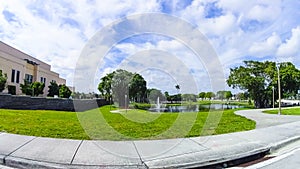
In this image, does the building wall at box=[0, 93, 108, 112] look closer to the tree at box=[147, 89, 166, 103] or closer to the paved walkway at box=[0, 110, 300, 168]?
the tree at box=[147, 89, 166, 103]

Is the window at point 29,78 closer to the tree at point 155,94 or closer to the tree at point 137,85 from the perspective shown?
the tree at point 137,85

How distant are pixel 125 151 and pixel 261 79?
36847 mm

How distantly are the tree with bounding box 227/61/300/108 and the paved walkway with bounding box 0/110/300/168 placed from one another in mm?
33444

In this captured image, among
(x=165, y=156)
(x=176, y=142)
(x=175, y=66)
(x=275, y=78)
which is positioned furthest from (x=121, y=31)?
(x=275, y=78)

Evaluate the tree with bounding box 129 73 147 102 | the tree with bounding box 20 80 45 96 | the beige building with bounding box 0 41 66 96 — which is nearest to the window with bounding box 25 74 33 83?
the beige building with bounding box 0 41 66 96

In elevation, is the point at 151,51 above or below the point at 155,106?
above

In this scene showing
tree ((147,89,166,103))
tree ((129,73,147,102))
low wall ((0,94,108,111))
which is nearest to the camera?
low wall ((0,94,108,111))

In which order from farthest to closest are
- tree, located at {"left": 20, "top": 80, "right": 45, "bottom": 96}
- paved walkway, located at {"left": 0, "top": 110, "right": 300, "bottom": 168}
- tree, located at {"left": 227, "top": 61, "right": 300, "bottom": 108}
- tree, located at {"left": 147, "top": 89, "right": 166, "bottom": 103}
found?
1. tree, located at {"left": 227, "top": 61, "right": 300, "bottom": 108}
2. tree, located at {"left": 20, "top": 80, "right": 45, "bottom": 96}
3. tree, located at {"left": 147, "top": 89, "right": 166, "bottom": 103}
4. paved walkway, located at {"left": 0, "top": 110, "right": 300, "bottom": 168}

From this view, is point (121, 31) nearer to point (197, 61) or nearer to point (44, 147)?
point (197, 61)

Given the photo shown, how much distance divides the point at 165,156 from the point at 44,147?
2.73m

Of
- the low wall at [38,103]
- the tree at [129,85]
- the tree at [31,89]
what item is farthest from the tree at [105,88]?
the low wall at [38,103]

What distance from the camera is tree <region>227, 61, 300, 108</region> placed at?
38.2 meters

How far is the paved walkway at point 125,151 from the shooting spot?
4.75m

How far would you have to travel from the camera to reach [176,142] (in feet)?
21.6
